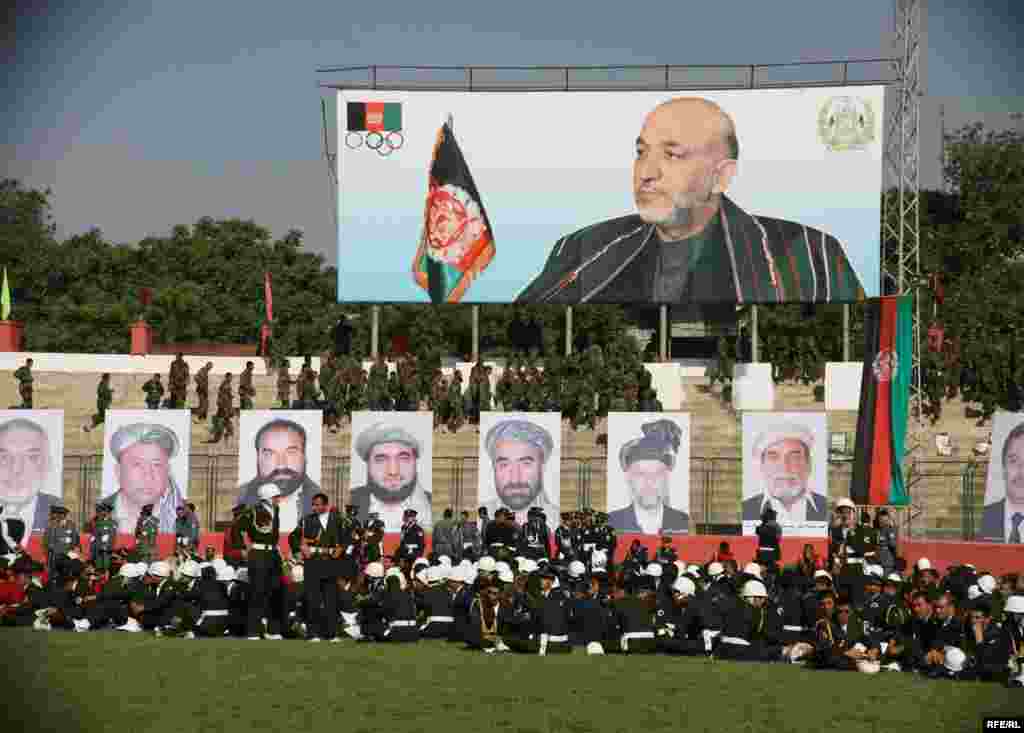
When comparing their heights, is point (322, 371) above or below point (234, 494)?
above

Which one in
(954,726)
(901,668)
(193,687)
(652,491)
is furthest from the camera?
(652,491)

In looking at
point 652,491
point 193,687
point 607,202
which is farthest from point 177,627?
point 607,202

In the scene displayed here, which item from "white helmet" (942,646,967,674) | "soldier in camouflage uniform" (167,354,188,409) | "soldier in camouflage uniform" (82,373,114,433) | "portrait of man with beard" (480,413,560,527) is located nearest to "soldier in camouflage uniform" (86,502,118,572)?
"portrait of man with beard" (480,413,560,527)

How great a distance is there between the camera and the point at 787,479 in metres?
31.2

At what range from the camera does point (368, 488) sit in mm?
31203

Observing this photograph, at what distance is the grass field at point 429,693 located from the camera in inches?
594

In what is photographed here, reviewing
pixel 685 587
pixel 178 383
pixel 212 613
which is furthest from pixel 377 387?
pixel 685 587

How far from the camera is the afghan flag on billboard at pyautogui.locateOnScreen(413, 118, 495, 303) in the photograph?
3997 cm

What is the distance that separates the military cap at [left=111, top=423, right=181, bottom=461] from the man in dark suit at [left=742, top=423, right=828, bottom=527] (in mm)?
9143

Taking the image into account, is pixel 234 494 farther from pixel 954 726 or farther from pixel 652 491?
pixel 954 726

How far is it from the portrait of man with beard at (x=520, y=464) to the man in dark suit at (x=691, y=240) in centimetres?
875

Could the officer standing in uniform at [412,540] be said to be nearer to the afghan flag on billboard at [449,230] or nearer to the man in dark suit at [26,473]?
the man in dark suit at [26,473]

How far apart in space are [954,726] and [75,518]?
20323 millimetres

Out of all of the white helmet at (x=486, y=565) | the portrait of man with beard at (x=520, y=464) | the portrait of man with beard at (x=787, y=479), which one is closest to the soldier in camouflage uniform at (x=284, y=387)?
the portrait of man with beard at (x=520, y=464)
